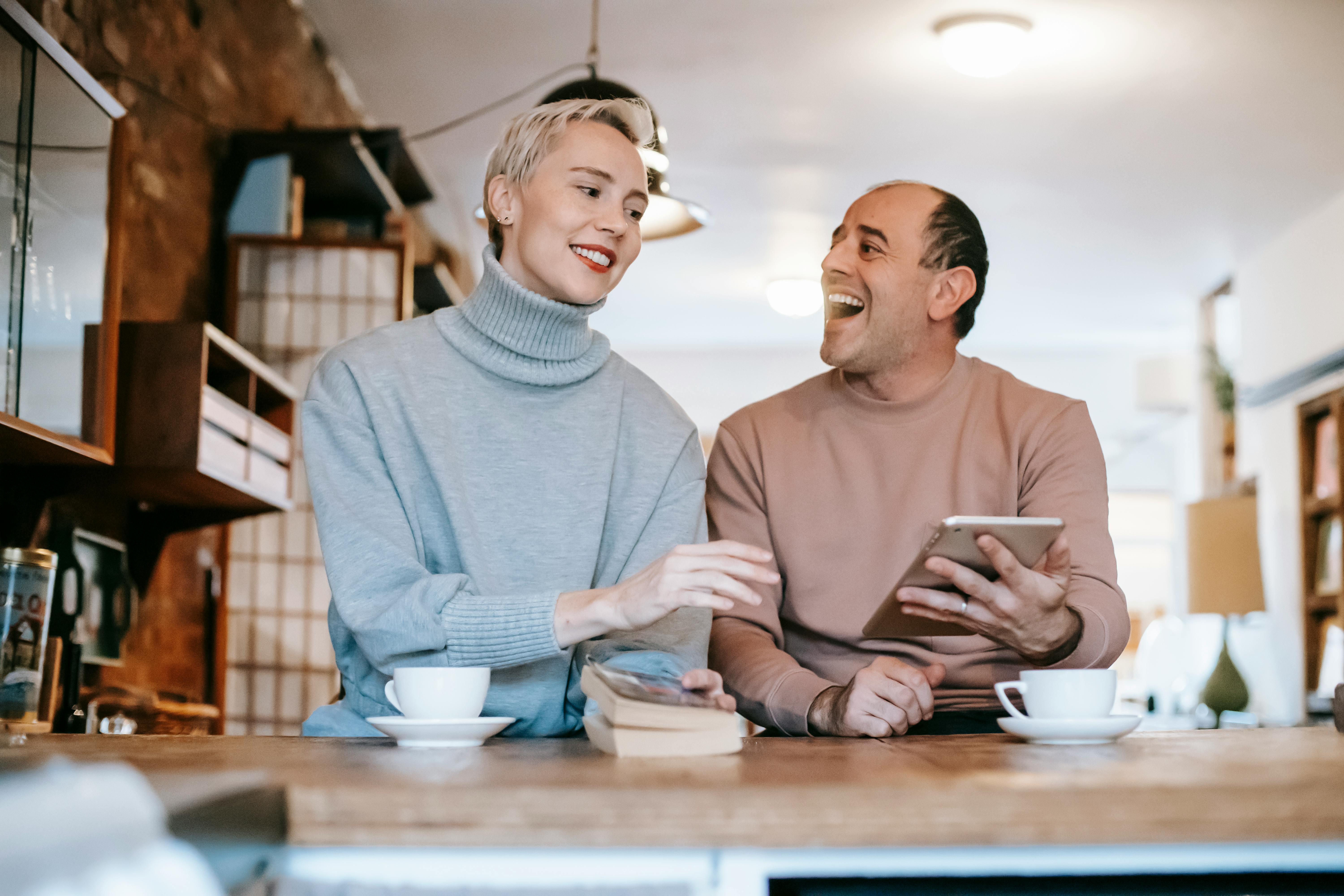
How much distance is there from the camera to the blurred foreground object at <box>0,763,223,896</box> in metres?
0.50

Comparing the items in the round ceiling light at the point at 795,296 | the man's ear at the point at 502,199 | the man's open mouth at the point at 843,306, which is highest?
the round ceiling light at the point at 795,296

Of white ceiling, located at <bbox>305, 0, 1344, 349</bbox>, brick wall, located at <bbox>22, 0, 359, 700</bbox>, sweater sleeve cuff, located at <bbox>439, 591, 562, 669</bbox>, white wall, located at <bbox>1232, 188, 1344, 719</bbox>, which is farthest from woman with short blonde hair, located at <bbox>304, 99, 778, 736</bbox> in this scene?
white wall, located at <bbox>1232, 188, 1344, 719</bbox>

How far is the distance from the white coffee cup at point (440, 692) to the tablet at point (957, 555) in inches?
20.9

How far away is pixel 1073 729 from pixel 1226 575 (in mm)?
5278

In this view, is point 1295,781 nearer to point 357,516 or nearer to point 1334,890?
point 1334,890

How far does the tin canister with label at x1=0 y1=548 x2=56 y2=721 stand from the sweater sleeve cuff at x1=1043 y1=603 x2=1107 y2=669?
1.50 meters

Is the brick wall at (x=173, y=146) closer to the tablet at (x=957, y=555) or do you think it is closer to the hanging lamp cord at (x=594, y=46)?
the hanging lamp cord at (x=594, y=46)

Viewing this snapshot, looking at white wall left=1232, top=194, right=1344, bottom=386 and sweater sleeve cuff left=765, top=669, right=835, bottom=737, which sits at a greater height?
white wall left=1232, top=194, right=1344, bottom=386

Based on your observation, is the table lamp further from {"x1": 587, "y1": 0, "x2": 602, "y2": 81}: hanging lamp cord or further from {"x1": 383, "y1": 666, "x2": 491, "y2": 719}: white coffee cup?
{"x1": 383, "y1": 666, "x2": 491, "y2": 719}: white coffee cup

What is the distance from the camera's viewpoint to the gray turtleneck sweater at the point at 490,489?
1421 millimetres

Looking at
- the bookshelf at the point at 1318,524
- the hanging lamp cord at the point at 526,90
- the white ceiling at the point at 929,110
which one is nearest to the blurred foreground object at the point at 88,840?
the hanging lamp cord at the point at 526,90

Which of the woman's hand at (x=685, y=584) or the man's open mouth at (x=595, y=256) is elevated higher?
the man's open mouth at (x=595, y=256)

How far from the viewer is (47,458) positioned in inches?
84.0

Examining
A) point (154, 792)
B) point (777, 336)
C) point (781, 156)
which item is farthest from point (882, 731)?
point (777, 336)
